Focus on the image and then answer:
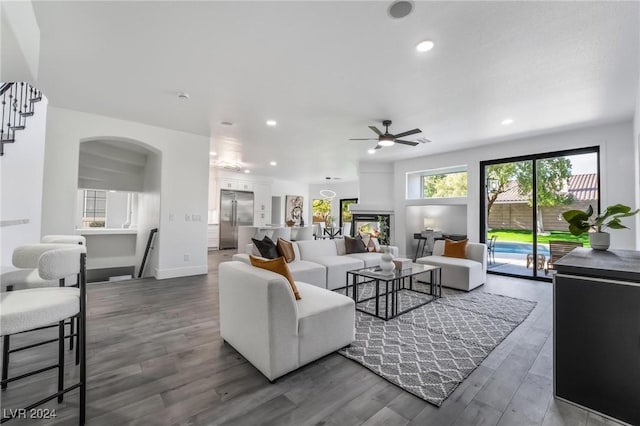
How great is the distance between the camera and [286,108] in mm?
3879

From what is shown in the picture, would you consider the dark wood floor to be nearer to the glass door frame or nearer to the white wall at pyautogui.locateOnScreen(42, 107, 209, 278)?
the white wall at pyautogui.locateOnScreen(42, 107, 209, 278)

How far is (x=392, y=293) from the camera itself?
3.19 metres

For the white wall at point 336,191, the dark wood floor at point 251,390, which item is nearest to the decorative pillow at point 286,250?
the dark wood floor at point 251,390

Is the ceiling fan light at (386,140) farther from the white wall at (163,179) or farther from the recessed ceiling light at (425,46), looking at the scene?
the white wall at (163,179)

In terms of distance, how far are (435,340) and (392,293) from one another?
726mm

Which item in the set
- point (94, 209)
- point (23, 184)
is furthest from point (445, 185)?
point (94, 209)

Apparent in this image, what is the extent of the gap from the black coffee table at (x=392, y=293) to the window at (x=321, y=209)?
7846 millimetres

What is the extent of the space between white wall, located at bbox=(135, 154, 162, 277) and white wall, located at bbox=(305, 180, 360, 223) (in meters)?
7.06

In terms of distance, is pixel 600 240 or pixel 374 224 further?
pixel 374 224

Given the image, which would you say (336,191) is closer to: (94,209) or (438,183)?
(438,183)

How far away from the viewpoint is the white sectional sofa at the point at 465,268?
165 inches

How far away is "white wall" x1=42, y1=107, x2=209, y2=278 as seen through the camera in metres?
3.97

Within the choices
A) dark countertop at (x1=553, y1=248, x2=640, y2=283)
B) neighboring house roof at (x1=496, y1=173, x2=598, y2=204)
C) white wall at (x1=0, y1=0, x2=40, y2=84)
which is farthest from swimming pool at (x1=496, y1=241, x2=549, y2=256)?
white wall at (x1=0, y1=0, x2=40, y2=84)

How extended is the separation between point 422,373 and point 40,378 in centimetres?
270
